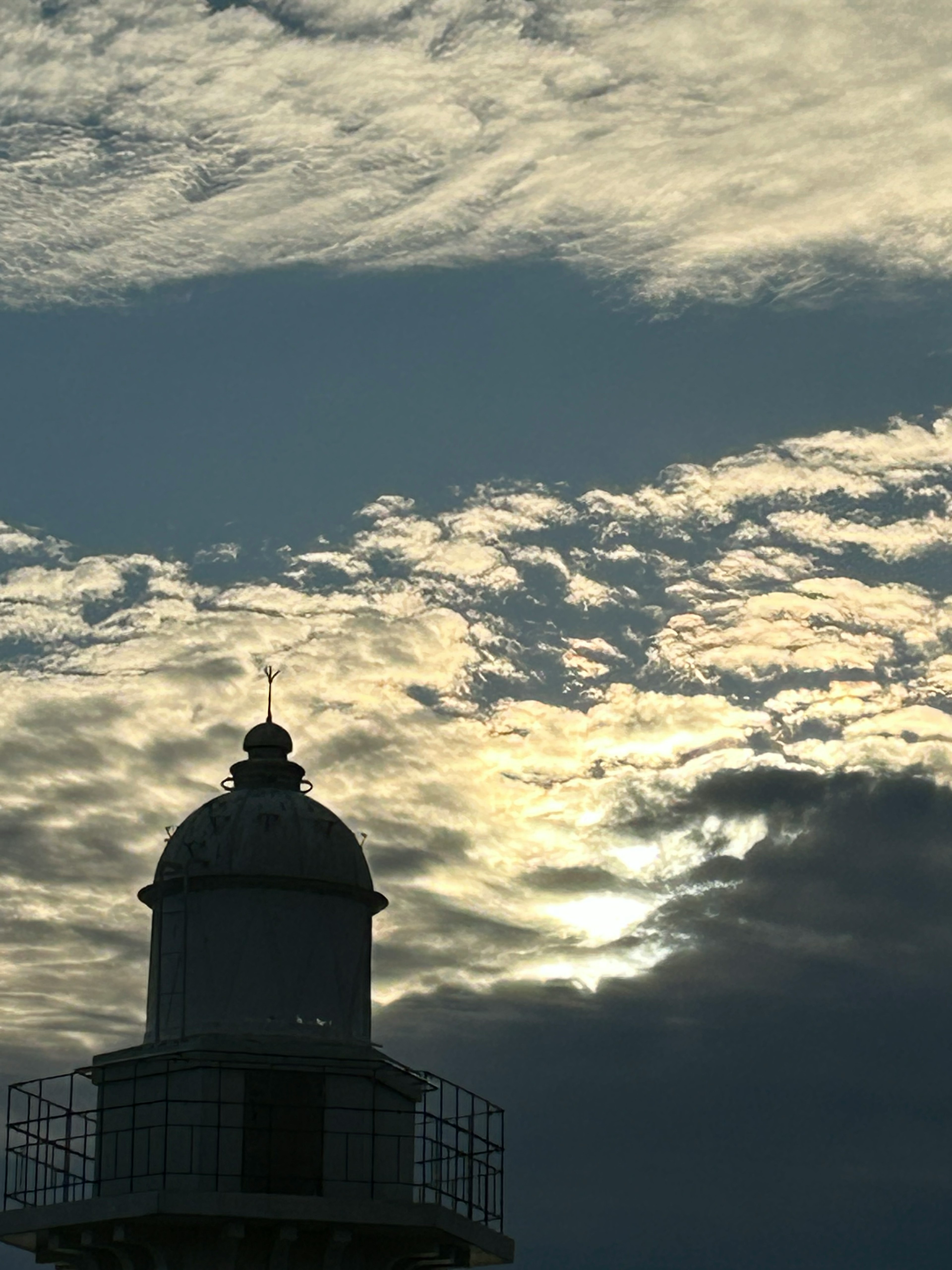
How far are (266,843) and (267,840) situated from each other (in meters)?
0.06

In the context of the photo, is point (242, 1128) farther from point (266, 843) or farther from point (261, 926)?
point (266, 843)

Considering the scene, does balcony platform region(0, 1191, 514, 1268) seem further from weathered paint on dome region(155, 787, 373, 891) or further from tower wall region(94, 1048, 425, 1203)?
weathered paint on dome region(155, 787, 373, 891)

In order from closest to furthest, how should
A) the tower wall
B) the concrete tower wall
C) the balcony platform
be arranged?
the balcony platform → the tower wall → the concrete tower wall

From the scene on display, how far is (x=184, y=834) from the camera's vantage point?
42.9m

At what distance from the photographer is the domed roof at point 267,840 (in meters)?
42.2

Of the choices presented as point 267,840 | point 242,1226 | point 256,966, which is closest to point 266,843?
point 267,840

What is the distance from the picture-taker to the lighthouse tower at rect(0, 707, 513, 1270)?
40.2 m

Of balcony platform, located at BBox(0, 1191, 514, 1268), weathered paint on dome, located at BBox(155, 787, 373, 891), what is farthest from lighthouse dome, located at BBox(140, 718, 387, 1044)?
balcony platform, located at BBox(0, 1191, 514, 1268)

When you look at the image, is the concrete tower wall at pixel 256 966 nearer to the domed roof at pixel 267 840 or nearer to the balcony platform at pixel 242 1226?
the domed roof at pixel 267 840

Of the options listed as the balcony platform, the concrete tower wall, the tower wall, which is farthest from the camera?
the concrete tower wall

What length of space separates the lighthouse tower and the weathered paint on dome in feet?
0.12

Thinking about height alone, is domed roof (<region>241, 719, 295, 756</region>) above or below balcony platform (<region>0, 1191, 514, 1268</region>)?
above

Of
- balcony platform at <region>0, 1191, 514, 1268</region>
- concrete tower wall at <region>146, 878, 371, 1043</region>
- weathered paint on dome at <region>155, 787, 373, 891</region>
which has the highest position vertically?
weathered paint on dome at <region>155, 787, 373, 891</region>

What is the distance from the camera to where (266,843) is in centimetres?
4231
